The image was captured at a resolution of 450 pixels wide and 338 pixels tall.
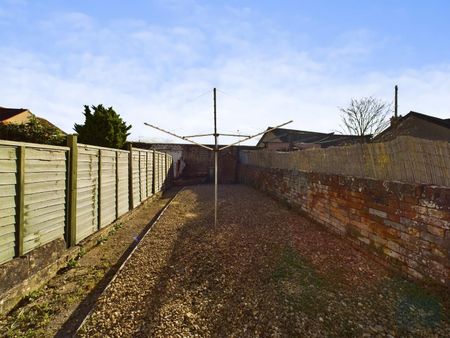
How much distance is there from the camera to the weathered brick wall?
315 centimetres

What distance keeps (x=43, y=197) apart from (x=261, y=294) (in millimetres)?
3511

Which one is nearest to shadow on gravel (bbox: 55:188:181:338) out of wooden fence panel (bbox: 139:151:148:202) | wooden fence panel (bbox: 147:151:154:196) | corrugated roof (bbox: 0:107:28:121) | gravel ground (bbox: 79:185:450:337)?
gravel ground (bbox: 79:185:450:337)

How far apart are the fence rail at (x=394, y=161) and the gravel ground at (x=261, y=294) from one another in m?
1.50

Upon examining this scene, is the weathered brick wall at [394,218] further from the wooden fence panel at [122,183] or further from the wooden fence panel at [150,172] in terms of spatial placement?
the wooden fence panel at [150,172]

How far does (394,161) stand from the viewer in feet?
13.2

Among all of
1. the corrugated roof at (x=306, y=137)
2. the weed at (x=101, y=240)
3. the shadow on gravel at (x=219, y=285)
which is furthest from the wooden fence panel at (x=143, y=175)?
the corrugated roof at (x=306, y=137)

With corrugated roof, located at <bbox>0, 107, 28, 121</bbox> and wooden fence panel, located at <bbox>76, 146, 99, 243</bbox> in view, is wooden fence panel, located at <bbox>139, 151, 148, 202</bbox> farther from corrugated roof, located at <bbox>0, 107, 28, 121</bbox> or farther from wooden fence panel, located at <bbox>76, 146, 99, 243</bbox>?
corrugated roof, located at <bbox>0, 107, 28, 121</bbox>

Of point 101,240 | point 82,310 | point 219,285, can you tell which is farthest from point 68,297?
point 101,240

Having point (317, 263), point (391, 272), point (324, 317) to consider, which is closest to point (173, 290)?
point (324, 317)

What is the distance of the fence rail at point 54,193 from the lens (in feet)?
10.2

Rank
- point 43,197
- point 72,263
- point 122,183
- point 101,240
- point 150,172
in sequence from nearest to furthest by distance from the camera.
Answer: point 43,197
point 72,263
point 101,240
point 122,183
point 150,172

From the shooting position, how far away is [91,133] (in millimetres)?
10750

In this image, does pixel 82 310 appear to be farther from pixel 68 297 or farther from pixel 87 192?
pixel 87 192

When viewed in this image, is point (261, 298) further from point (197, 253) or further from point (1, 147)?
point (1, 147)
